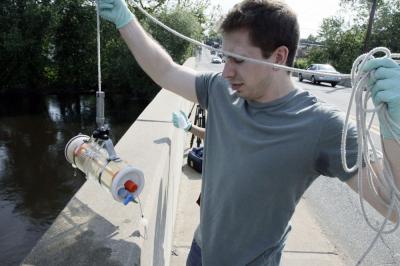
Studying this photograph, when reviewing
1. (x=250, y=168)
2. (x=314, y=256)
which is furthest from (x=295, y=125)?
(x=314, y=256)

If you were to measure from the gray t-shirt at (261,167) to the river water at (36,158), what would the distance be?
7.39m

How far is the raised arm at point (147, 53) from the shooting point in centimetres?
212

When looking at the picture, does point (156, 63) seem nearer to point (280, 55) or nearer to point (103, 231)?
point (280, 55)

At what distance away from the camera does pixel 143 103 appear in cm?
2423

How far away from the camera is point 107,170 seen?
189 centimetres

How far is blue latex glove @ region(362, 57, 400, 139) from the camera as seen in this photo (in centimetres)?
130

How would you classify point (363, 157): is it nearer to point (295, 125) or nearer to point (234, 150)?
point (295, 125)

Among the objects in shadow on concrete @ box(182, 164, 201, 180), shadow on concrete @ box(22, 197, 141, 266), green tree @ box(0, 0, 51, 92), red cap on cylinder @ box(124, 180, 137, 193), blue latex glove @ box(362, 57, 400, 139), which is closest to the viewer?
blue latex glove @ box(362, 57, 400, 139)

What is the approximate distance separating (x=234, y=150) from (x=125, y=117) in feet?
63.9

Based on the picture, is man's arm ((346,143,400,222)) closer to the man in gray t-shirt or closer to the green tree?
the man in gray t-shirt

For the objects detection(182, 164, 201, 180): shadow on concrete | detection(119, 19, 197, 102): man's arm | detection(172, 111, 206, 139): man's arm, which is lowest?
detection(182, 164, 201, 180): shadow on concrete

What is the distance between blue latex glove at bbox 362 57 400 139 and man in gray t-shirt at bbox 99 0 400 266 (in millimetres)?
198

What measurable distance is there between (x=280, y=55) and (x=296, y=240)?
10.1 ft

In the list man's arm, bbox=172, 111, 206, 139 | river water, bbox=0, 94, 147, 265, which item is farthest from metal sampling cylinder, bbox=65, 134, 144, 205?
river water, bbox=0, 94, 147, 265
